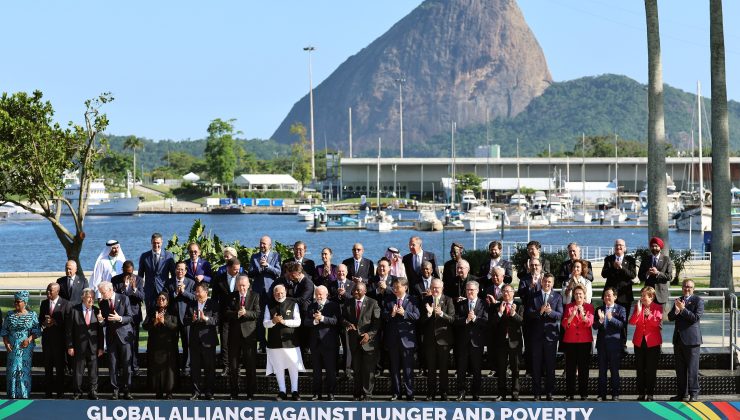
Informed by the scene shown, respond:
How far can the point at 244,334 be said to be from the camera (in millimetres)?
14391

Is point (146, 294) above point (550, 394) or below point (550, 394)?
above

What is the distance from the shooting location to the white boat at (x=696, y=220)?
8881cm

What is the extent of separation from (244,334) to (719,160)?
11.6 metres

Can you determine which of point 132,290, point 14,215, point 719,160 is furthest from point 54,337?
point 14,215

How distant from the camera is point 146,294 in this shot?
15.7 meters

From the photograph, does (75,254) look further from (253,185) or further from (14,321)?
(253,185)

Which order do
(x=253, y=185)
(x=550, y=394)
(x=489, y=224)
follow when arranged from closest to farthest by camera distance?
(x=550, y=394) < (x=489, y=224) < (x=253, y=185)

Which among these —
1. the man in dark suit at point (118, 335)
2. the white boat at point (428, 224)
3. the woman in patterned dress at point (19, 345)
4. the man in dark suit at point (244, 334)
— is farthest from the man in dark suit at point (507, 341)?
the white boat at point (428, 224)

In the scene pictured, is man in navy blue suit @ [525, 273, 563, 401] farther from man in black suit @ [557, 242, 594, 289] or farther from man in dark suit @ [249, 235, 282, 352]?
man in dark suit @ [249, 235, 282, 352]

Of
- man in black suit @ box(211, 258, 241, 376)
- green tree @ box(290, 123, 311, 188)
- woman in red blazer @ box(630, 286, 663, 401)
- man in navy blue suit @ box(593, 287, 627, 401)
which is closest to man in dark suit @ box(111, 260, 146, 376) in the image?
man in black suit @ box(211, 258, 241, 376)

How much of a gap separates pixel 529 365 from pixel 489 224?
87.2 m

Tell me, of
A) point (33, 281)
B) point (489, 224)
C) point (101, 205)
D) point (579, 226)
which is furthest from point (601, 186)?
point (33, 281)

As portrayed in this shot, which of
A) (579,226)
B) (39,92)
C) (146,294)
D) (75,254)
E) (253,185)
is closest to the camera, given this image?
(146,294)

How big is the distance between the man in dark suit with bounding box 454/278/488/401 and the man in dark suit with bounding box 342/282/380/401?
1108 mm
